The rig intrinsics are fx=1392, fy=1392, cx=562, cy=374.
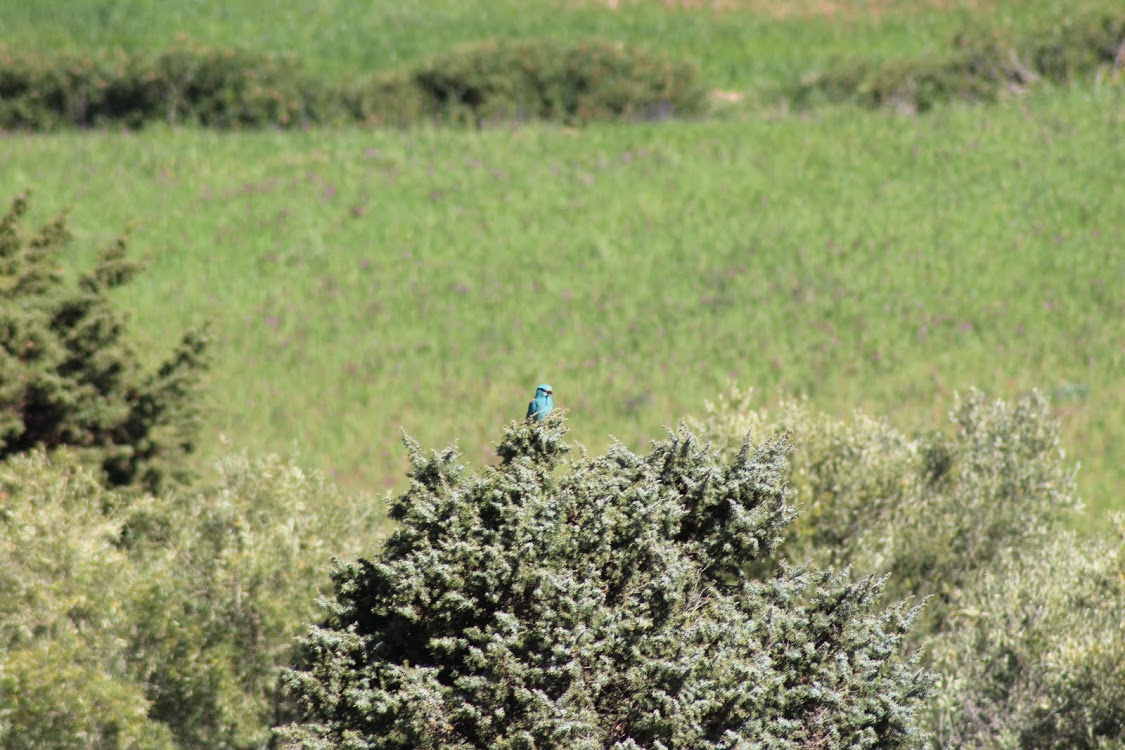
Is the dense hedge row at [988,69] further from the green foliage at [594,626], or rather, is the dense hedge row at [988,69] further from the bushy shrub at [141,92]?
the green foliage at [594,626]

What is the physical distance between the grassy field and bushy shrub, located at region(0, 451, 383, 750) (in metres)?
11.8

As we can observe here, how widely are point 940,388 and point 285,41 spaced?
41498mm

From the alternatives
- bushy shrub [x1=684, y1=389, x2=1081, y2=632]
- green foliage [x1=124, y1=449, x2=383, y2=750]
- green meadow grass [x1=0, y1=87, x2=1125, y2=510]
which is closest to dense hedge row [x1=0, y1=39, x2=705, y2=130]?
green meadow grass [x1=0, y1=87, x2=1125, y2=510]

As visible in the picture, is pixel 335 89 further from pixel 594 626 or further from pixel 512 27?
pixel 594 626

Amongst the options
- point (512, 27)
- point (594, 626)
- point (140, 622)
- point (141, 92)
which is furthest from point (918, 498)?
point (512, 27)

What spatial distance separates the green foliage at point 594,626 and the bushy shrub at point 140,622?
5.28m

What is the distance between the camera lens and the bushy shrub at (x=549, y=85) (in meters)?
59.1

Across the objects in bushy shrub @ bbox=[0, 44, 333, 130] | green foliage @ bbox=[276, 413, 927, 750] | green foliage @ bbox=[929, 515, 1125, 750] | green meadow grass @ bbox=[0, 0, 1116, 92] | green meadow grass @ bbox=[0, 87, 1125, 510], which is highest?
green meadow grass @ bbox=[0, 0, 1116, 92]

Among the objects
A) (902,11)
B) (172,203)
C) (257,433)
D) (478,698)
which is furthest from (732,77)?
(478,698)

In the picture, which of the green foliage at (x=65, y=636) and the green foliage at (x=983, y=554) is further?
the green foliage at (x=983, y=554)

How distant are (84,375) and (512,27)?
46.3m

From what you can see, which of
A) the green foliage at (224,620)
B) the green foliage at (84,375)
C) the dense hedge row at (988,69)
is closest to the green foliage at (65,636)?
the green foliage at (224,620)

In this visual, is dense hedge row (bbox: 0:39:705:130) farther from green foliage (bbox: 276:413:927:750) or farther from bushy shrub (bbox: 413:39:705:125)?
green foliage (bbox: 276:413:927:750)

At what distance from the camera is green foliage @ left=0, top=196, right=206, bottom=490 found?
28766mm
